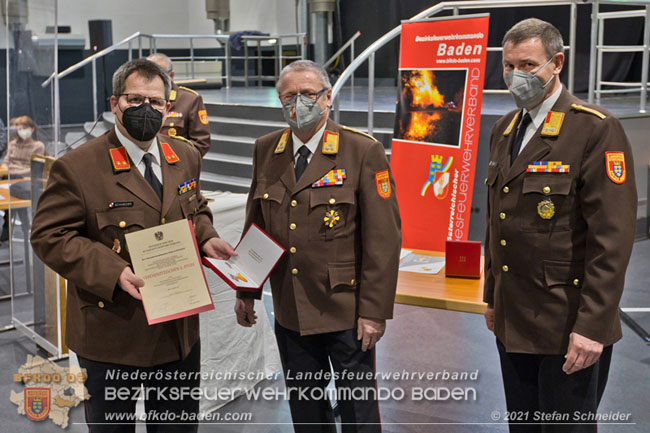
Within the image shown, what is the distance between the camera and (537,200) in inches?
78.6

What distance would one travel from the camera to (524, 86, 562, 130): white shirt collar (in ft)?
6.65

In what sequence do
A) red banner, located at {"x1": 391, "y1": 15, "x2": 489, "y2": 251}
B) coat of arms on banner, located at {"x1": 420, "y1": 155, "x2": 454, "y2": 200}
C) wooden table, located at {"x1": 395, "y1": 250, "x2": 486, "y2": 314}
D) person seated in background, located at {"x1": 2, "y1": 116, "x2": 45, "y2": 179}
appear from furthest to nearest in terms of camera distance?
coat of arms on banner, located at {"x1": 420, "y1": 155, "x2": 454, "y2": 200} < red banner, located at {"x1": 391, "y1": 15, "x2": 489, "y2": 251} < person seated in background, located at {"x1": 2, "y1": 116, "x2": 45, "y2": 179} < wooden table, located at {"x1": 395, "y1": 250, "x2": 486, "y2": 314}

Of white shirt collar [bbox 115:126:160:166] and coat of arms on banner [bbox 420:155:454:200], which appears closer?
white shirt collar [bbox 115:126:160:166]

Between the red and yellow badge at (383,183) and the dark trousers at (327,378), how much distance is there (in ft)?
1.51

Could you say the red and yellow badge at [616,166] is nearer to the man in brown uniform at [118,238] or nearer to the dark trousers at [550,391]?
the dark trousers at [550,391]

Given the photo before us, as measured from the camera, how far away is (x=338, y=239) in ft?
7.31

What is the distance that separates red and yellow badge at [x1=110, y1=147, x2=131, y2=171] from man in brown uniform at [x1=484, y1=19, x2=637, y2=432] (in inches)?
44.1

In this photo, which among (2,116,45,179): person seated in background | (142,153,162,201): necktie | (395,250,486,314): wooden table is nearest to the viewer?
(142,153,162,201): necktie

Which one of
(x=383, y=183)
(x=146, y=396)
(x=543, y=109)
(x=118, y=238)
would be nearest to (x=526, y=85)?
(x=543, y=109)

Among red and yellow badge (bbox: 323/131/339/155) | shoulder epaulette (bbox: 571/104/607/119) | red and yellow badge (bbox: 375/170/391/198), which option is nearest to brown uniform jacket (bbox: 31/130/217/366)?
red and yellow badge (bbox: 323/131/339/155)

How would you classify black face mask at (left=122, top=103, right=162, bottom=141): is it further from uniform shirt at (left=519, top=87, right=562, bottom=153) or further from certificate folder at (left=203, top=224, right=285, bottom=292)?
uniform shirt at (left=519, top=87, right=562, bottom=153)

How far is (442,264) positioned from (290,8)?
11042 mm

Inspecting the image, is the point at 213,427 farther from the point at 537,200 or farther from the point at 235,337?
the point at 537,200

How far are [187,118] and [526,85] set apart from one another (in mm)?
3218
